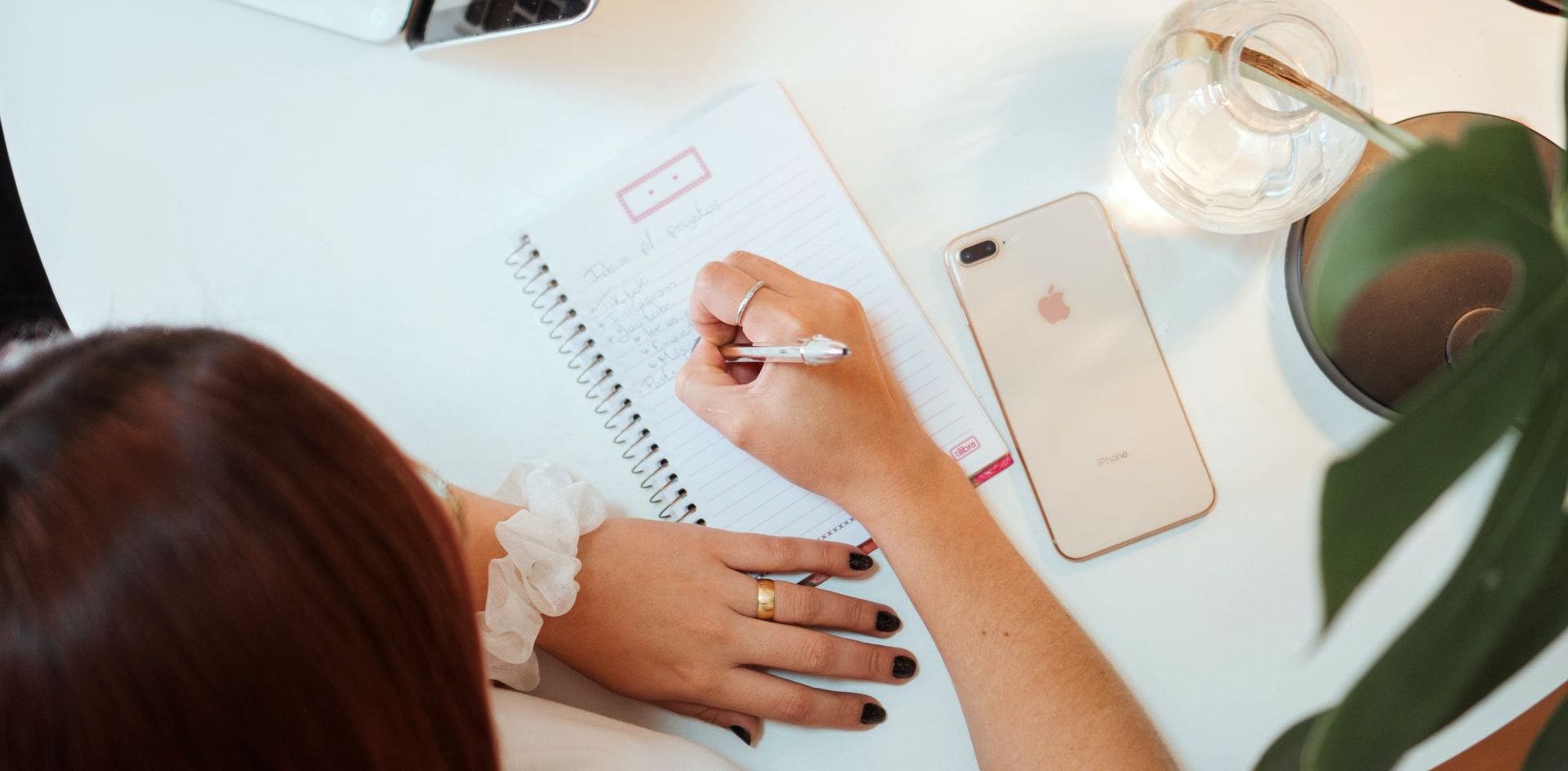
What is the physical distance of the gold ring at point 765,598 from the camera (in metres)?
0.67

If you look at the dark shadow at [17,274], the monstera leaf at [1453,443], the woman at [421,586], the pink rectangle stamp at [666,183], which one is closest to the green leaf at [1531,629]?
the monstera leaf at [1453,443]

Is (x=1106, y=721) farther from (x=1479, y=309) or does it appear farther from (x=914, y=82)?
(x=914, y=82)

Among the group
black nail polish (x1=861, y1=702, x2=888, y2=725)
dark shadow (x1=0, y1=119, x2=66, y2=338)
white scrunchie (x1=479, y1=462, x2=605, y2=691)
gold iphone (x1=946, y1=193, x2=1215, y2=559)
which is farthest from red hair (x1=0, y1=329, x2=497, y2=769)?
dark shadow (x1=0, y1=119, x2=66, y2=338)

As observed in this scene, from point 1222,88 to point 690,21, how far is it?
0.39 metres

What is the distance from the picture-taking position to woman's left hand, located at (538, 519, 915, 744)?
26.1 inches

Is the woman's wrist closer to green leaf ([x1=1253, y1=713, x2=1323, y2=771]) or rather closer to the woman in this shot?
the woman

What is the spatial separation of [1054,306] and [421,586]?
1.55 ft

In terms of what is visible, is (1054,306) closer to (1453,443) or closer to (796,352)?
(796,352)

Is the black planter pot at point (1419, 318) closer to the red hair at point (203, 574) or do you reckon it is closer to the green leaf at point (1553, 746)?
the green leaf at point (1553, 746)

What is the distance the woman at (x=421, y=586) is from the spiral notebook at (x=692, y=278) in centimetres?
3

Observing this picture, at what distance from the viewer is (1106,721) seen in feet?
2.00

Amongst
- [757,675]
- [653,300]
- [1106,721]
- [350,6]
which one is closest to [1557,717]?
[1106,721]

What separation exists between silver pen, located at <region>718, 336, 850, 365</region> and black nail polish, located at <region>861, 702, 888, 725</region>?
249mm

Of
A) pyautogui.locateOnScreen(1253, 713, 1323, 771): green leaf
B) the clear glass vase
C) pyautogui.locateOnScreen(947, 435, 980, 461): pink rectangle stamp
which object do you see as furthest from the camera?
pyautogui.locateOnScreen(947, 435, 980, 461): pink rectangle stamp
